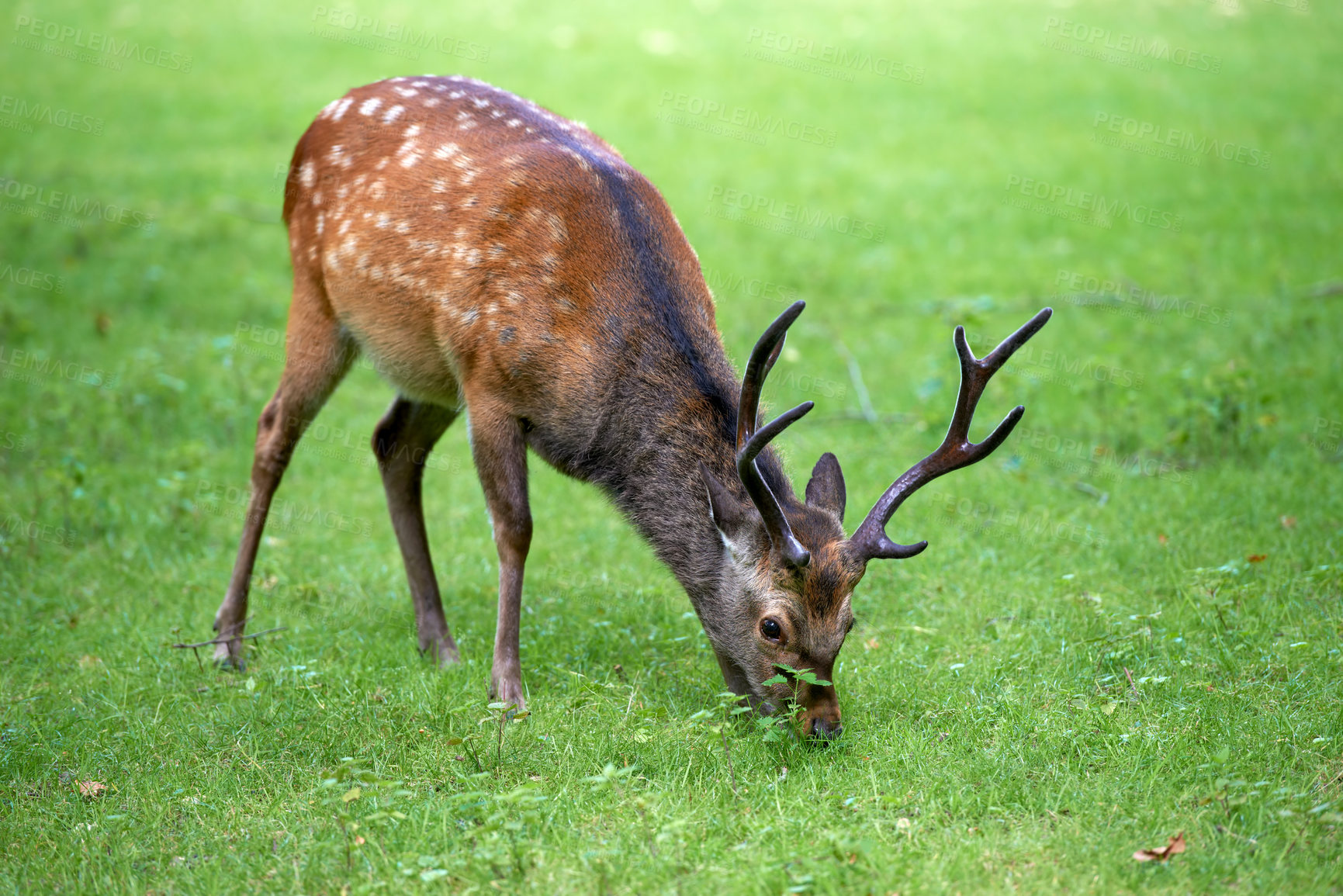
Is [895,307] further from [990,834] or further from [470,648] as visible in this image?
[990,834]

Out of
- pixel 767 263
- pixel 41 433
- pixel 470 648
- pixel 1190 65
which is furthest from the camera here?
pixel 1190 65

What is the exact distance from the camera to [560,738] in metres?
4.64

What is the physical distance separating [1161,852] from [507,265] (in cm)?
327

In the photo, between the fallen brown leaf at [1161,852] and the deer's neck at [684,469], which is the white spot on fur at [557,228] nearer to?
the deer's neck at [684,469]

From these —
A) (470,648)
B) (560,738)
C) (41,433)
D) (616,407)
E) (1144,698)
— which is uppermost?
(616,407)

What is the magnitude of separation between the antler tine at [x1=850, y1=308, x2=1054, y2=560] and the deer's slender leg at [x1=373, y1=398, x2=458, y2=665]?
7.18 feet

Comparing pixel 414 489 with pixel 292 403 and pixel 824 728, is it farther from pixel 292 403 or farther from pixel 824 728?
pixel 824 728

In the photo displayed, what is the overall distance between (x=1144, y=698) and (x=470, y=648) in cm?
290

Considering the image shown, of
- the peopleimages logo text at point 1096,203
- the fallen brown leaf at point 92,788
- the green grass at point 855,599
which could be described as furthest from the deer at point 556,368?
the peopleimages logo text at point 1096,203

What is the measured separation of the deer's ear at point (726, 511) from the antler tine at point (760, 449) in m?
0.13

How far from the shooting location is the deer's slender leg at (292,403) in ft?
19.3

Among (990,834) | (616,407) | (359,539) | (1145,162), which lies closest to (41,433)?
(359,539)

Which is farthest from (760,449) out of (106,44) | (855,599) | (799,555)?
(106,44)

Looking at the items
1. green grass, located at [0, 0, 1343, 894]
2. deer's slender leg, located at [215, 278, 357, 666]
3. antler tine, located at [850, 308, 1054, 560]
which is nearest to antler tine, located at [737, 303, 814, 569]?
antler tine, located at [850, 308, 1054, 560]
